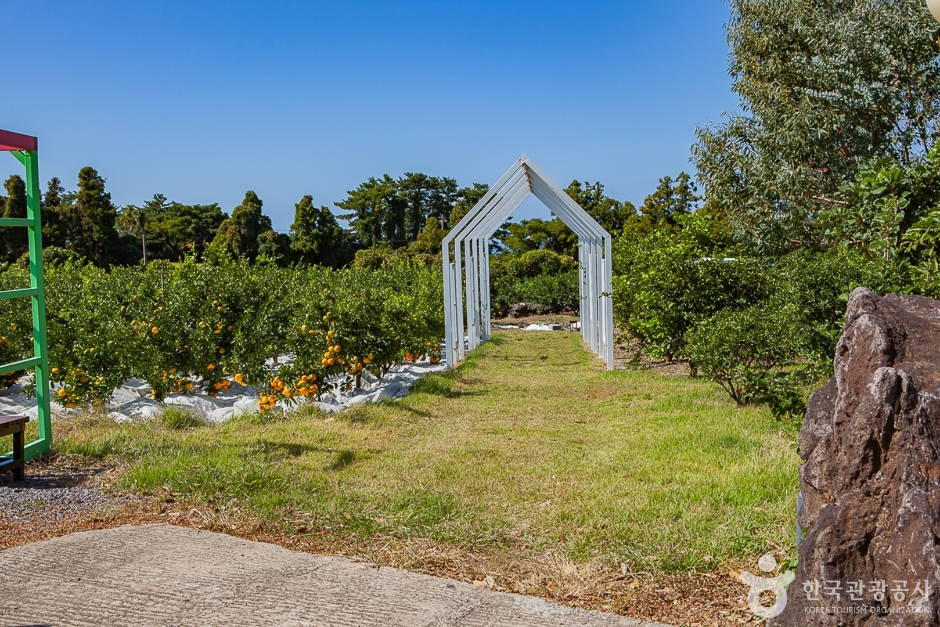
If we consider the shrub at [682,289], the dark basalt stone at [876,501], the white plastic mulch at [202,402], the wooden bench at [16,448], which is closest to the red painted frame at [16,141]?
the wooden bench at [16,448]

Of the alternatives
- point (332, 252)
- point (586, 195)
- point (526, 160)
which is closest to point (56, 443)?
point (526, 160)

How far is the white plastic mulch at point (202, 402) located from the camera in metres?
6.57

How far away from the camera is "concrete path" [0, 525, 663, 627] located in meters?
2.69

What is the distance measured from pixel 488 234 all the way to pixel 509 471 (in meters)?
10.2

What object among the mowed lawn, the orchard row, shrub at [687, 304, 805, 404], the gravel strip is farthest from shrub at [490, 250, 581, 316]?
the gravel strip

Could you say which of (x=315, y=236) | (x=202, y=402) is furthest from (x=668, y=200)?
(x=202, y=402)

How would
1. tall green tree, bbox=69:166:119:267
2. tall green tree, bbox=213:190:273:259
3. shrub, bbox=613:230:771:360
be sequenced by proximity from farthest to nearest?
1. tall green tree, bbox=213:190:273:259
2. tall green tree, bbox=69:166:119:267
3. shrub, bbox=613:230:771:360

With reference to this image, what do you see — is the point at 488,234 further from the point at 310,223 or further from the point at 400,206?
the point at 400,206

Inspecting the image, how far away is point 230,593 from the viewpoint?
2.87m

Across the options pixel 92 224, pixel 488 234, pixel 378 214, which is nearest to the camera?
pixel 488 234

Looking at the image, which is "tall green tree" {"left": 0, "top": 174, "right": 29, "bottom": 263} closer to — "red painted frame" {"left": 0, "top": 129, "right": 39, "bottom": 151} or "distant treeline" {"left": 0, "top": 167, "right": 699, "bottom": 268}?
"distant treeline" {"left": 0, "top": 167, "right": 699, "bottom": 268}

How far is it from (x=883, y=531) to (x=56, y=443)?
502 centimetres

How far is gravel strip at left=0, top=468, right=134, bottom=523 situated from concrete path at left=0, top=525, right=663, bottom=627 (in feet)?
1.96

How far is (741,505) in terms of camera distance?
4.00 metres
